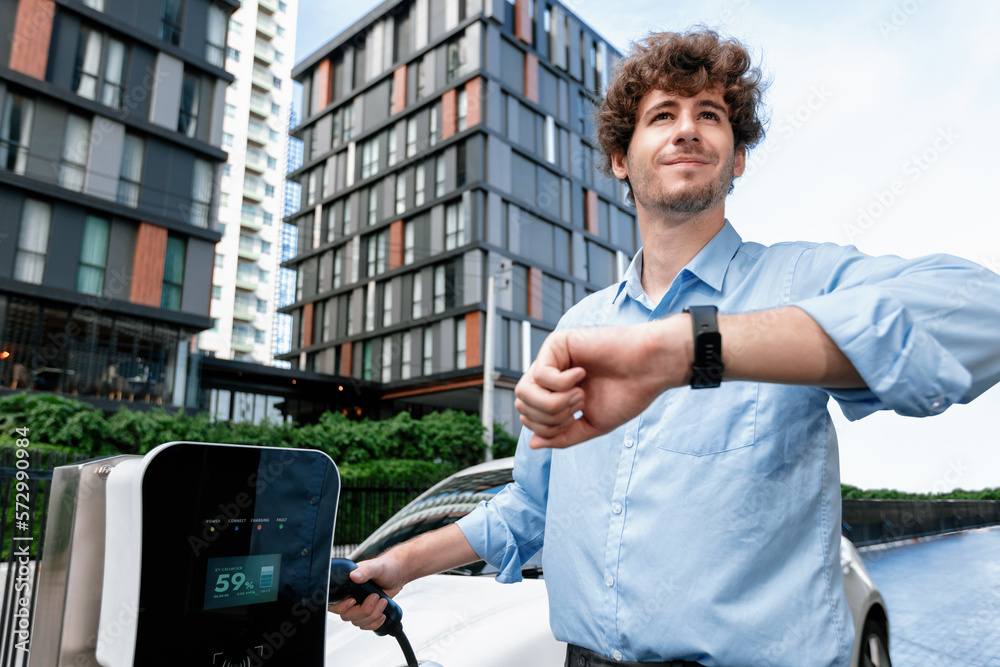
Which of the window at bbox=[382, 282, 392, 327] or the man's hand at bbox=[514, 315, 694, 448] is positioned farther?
the window at bbox=[382, 282, 392, 327]

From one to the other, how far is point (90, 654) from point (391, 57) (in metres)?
38.2

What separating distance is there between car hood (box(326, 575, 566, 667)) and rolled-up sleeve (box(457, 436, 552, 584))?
79 centimetres

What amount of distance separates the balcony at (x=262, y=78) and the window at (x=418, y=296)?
35963 mm

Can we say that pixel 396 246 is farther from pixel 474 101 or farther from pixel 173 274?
pixel 173 274

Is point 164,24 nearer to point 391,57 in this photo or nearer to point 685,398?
point 391,57

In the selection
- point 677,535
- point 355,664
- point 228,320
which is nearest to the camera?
point 677,535

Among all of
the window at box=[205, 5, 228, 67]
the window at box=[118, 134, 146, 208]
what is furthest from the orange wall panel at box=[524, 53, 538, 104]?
the window at box=[118, 134, 146, 208]

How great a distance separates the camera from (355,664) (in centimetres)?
235

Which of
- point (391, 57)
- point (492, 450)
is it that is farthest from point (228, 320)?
point (492, 450)

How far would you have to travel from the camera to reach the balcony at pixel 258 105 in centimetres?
5856

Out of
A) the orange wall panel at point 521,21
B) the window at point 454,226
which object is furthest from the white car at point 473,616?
the orange wall panel at point 521,21

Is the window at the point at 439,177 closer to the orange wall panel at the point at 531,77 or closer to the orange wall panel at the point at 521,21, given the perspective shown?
the orange wall panel at the point at 531,77

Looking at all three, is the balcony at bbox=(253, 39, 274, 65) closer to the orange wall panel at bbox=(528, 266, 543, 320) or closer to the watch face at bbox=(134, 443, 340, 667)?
the orange wall panel at bbox=(528, 266, 543, 320)

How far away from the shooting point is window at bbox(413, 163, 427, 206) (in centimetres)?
3316
